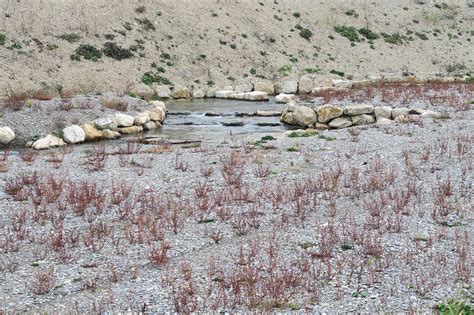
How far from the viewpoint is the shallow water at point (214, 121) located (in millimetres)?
26047

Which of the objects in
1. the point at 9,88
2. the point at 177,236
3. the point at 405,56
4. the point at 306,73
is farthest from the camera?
the point at 405,56

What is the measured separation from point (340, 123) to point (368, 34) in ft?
128

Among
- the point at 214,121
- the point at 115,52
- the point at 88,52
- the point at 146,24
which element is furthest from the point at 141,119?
the point at 146,24

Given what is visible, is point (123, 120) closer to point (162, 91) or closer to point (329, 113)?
point (329, 113)

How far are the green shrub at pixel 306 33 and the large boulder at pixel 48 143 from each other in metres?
39.2

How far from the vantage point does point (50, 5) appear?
1908 inches

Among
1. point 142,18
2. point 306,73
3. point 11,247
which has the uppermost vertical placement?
point 142,18

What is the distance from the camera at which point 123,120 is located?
2662 centimetres

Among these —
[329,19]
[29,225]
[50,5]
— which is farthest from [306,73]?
[29,225]

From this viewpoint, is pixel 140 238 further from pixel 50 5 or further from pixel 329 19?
pixel 329 19

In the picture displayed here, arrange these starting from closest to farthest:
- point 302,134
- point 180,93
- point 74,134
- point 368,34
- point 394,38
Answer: point 302,134 → point 74,134 → point 180,93 → point 368,34 → point 394,38

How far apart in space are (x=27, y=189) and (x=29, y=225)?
2.95 m

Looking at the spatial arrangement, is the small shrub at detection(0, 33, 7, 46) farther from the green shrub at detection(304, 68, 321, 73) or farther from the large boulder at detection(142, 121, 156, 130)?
the green shrub at detection(304, 68, 321, 73)

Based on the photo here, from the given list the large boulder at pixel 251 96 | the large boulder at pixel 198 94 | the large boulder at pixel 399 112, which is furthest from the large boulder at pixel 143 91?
the large boulder at pixel 399 112
